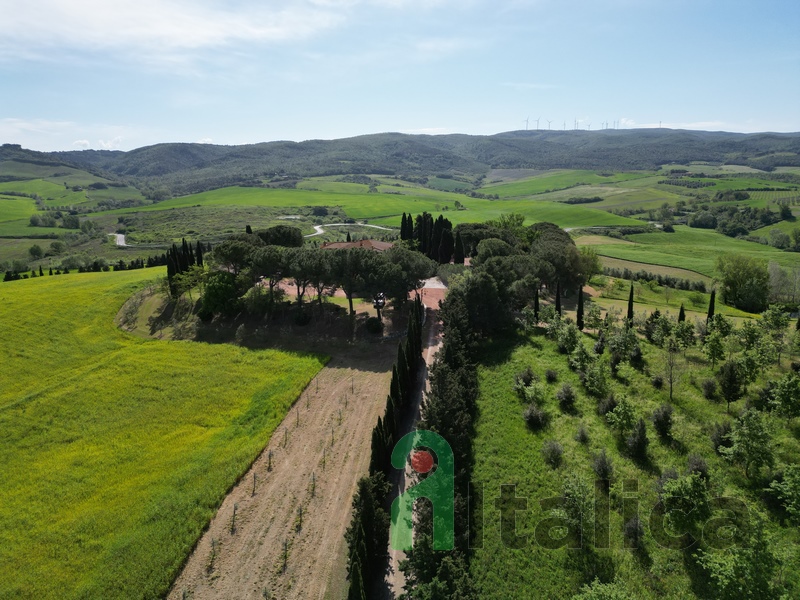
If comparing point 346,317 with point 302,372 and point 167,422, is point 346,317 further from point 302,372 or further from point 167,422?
point 167,422

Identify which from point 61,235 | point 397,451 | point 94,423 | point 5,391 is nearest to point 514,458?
point 397,451

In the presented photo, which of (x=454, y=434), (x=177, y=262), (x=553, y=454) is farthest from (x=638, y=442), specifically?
(x=177, y=262)

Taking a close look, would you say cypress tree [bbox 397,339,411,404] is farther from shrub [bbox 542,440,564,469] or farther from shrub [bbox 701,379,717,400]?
shrub [bbox 701,379,717,400]

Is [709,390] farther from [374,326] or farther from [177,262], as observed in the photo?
[177,262]

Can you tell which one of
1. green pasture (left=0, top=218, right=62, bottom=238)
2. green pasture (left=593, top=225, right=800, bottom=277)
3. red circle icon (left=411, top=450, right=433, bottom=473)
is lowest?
red circle icon (left=411, top=450, right=433, bottom=473)

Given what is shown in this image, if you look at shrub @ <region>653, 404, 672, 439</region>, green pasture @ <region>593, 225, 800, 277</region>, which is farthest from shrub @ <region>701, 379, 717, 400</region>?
green pasture @ <region>593, 225, 800, 277</region>
